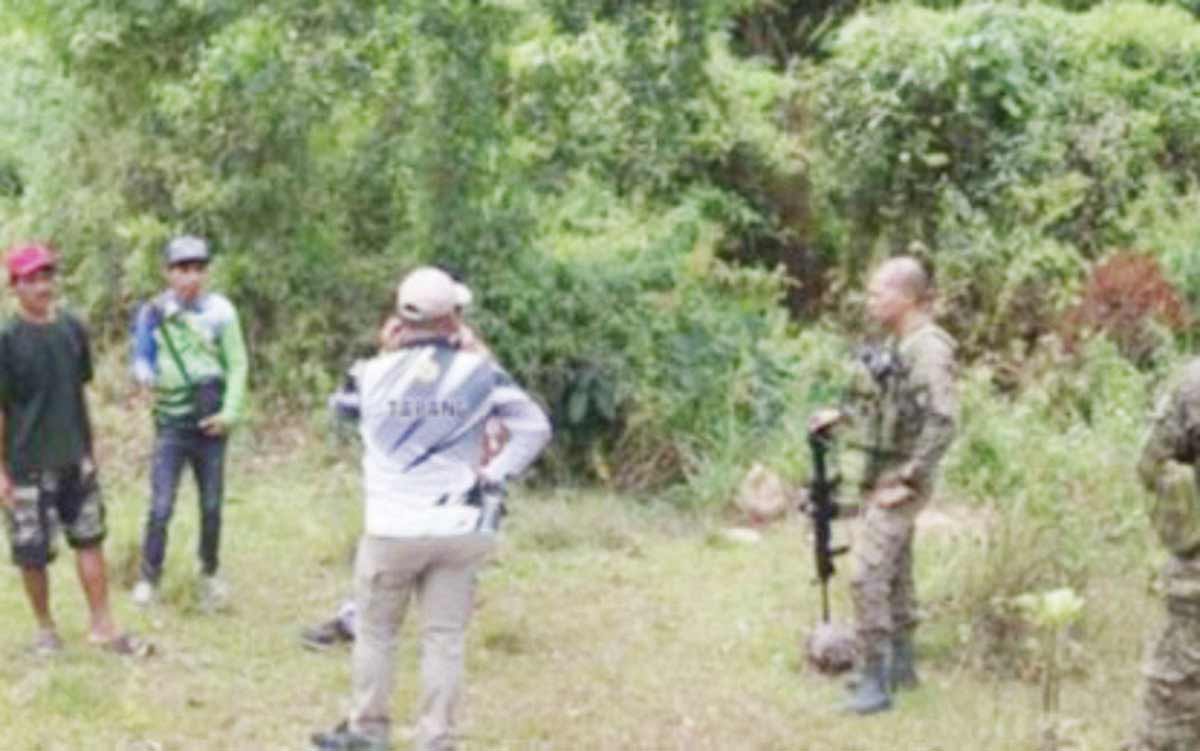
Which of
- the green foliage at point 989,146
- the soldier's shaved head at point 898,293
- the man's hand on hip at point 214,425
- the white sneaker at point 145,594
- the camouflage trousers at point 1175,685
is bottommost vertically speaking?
the white sneaker at point 145,594

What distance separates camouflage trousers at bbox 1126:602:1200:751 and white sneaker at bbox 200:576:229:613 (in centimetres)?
430

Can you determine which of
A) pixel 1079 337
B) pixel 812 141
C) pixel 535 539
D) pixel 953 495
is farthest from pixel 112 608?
pixel 812 141

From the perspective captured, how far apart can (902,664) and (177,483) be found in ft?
10.5

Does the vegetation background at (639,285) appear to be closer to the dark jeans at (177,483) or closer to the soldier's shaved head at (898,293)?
the dark jeans at (177,483)

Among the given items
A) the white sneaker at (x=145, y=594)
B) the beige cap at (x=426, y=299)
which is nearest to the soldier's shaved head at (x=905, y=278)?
the beige cap at (x=426, y=299)

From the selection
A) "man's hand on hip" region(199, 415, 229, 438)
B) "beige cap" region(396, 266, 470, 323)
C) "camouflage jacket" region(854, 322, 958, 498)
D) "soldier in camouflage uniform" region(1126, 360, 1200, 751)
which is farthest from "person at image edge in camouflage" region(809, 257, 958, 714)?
"man's hand on hip" region(199, 415, 229, 438)

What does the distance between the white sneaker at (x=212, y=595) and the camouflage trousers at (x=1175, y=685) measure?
4297 mm

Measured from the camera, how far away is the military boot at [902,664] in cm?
759

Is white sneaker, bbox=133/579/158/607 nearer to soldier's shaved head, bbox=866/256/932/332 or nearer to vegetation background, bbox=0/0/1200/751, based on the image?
vegetation background, bbox=0/0/1200/751

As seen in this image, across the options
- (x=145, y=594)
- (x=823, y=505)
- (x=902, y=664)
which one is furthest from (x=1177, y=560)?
(x=145, y=594)

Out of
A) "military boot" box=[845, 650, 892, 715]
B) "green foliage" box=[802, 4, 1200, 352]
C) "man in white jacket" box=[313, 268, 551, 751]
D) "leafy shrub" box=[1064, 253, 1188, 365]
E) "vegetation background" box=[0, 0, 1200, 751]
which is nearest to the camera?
"man in white jacket" box=[313, 268, 551, 751]

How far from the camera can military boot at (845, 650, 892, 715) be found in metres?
7.32

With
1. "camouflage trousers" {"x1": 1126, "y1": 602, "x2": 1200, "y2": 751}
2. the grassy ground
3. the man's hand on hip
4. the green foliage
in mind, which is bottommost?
the grassy ground

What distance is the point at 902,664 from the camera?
7.62m
